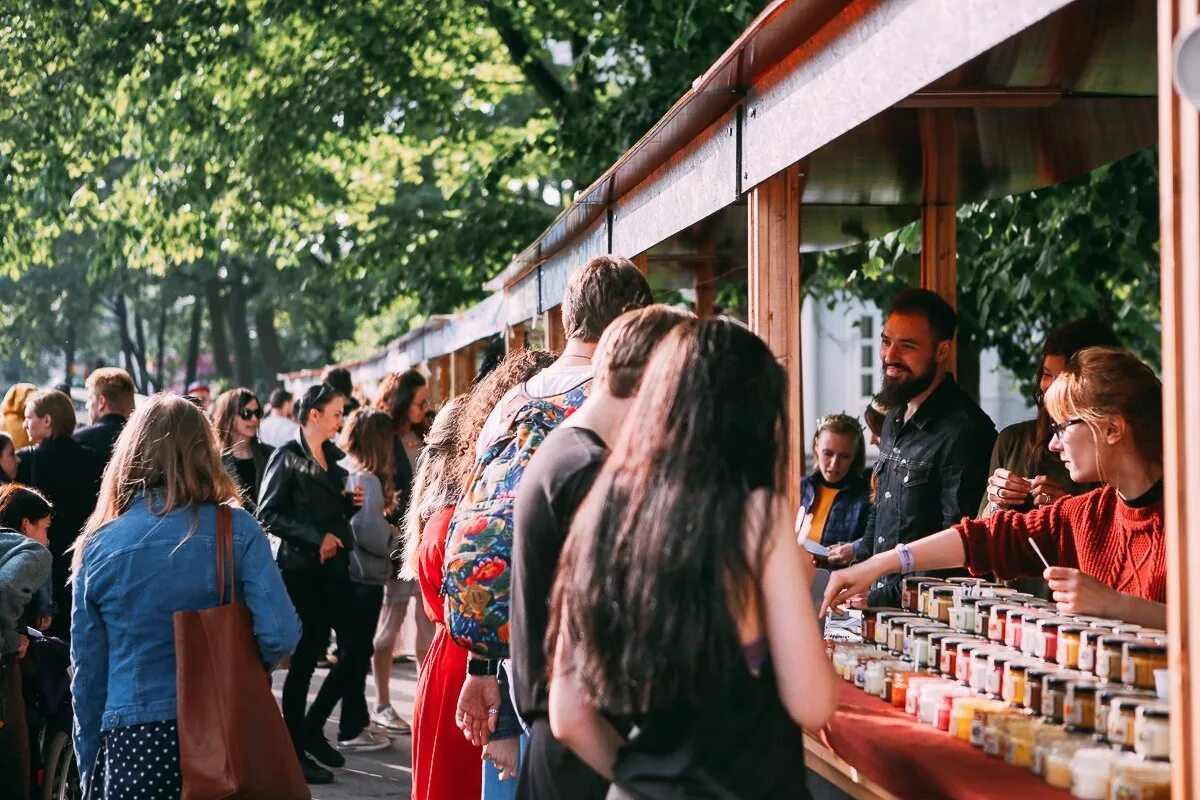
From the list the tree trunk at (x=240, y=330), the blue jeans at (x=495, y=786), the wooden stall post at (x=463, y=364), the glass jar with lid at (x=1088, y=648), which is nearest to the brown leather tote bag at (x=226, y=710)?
the blue jeans at (x=495, y=786)

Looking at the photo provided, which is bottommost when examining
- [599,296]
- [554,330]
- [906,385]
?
[906,385]

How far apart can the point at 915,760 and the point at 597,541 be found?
1044 millimetres

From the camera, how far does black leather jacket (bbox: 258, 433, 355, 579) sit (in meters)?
8.27

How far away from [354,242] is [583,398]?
15792 mm

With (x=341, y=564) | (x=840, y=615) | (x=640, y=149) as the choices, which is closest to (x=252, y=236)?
(x=341, y=564)

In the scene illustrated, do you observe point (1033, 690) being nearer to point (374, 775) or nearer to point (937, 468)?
point (937, 468)

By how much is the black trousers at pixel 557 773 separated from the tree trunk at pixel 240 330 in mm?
46799

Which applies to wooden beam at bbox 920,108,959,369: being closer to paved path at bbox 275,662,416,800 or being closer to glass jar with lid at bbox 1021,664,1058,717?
glass jar with lid at bbox 1021,664,1058,717

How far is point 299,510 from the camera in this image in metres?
8.32

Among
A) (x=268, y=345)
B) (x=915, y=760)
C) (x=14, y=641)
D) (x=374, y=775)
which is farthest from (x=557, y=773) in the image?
(x=268, y=345)

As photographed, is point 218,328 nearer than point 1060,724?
No

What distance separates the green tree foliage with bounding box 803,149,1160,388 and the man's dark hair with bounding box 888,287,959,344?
151 inches

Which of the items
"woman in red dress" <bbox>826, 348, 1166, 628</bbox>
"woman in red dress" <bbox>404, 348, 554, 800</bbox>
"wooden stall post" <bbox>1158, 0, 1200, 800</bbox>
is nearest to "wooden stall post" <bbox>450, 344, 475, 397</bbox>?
"woman in red dress" <bbox>404, 348, 554, 800</bbox>

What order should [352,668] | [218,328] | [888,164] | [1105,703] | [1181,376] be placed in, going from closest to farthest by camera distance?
[1181,376] → [1105,703] → [888,164] → [352,668] → [218,328]
